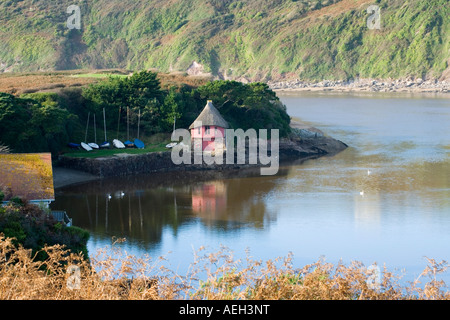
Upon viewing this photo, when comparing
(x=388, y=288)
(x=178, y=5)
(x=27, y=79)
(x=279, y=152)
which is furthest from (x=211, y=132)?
(x=178, y=5)

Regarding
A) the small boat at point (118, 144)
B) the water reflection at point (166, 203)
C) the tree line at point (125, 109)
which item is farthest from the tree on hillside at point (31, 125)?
the water reflection at point (166, 203)

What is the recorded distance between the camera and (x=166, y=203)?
26.0 metres

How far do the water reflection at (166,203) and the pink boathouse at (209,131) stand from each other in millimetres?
2589

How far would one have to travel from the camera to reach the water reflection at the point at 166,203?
72.4 feet

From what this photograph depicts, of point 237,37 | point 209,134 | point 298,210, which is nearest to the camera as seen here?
point 298,210

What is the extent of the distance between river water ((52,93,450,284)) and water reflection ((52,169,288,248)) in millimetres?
37

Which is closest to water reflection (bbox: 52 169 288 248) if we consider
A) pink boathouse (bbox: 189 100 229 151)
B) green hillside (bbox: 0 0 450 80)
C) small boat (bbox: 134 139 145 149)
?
pink boathouse (bbox: 189 100 229 151)

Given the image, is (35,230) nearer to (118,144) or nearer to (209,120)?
(118,144)

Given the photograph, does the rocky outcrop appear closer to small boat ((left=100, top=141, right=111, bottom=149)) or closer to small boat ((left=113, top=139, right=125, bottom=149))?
small boat ((left=113, top=139, right=125, bottom=149))

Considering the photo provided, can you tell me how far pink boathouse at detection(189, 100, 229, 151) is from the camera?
3488 centimetres

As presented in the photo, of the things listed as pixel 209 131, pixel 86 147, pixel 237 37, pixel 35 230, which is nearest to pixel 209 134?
pixel 209 131

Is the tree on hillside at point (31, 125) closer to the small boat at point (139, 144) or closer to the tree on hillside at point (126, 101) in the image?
the small boat at point (139, 144)

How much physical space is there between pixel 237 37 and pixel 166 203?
294 feet
